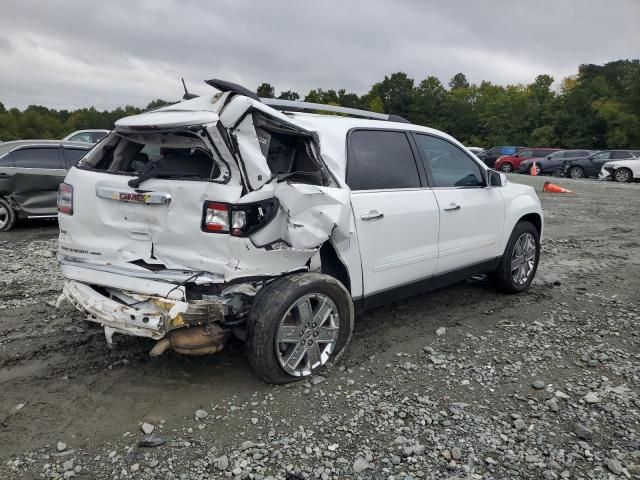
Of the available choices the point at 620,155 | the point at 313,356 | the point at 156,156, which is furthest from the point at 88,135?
the point at 620,155

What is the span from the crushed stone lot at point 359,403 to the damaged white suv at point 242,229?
363mm

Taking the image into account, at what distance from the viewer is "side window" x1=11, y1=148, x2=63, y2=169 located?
860cm

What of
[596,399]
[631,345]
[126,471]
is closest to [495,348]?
[596,399]

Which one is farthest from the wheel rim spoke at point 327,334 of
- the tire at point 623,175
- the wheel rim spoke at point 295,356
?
the tire at point 623,175

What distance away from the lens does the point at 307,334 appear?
3283 millimetres

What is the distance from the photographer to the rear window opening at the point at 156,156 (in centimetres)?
313

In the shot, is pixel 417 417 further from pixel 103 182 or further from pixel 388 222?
pixel 103 182

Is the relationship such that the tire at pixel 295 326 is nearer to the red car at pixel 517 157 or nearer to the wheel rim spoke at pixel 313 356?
the wheel rim spoke at pixel 313 356

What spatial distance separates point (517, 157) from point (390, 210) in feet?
98.8

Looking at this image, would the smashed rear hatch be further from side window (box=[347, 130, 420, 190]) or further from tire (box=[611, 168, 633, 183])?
tire (box=[611, 168, 633, 183])

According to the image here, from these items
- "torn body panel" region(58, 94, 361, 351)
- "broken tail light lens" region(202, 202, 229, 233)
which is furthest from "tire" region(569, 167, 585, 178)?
"broken tail light lens" region(202, 202, 229, 233)

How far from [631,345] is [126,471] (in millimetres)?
3823

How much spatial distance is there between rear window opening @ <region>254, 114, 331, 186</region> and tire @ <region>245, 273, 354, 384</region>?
2.16ft

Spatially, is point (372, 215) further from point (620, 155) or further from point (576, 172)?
point (620, 155)
